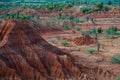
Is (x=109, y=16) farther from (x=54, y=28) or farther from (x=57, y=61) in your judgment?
(x=57, y=61)

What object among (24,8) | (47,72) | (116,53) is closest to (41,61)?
(47,72)

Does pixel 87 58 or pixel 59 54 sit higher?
pixel 59 54

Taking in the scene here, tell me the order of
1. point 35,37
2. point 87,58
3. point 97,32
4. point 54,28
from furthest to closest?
point 54,28, point 97,32, point 87,58, point 35,37

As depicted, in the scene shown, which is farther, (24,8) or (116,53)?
(24,8)

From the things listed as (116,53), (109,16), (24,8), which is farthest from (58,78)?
(24,8)

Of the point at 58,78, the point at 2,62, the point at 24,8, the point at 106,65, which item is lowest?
the point at 24,8

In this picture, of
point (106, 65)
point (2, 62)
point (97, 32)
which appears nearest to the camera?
point (2, 62)

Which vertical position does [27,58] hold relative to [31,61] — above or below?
above
